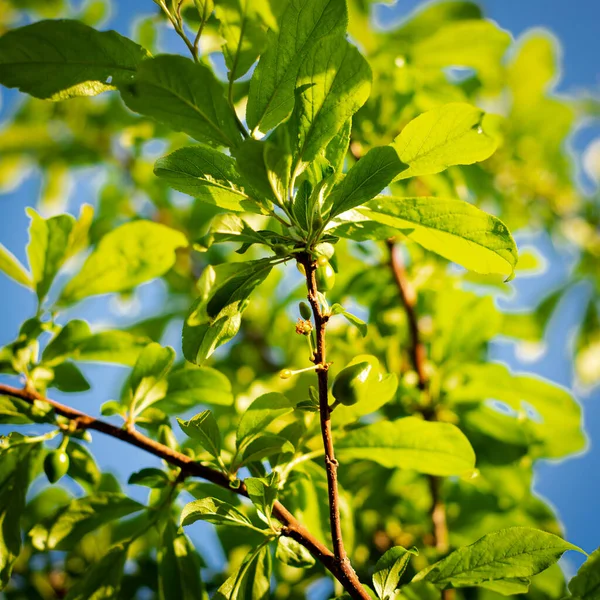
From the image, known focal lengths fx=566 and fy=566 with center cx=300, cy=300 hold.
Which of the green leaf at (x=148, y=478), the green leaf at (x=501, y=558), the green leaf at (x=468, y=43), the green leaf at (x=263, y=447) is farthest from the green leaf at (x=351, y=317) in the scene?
the green leaf at (x=468, y=43)

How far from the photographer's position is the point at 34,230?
1.19 m

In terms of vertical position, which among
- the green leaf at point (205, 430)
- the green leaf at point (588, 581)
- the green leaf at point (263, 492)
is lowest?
the green leaf at point (588, 581)

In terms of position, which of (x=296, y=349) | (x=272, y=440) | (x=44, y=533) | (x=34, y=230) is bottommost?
(x=44, y=533)

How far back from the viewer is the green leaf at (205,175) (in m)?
0.78

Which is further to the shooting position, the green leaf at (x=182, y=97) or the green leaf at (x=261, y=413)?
the green leaf at (x=261, y=413)

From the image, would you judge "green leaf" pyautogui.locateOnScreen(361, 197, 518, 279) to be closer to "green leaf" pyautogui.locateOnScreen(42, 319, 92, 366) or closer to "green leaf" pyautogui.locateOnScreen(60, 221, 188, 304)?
"green leaf" pyautogui.locateOnScreen(60, 221, 188, 304)

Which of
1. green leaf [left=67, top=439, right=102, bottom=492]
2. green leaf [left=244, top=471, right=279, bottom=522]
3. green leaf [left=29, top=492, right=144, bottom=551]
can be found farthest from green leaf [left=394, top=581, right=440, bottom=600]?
green leaf [left=67, top=439, right=102, bottom=492]

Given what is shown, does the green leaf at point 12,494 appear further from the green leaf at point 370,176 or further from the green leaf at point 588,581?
the green leaf at point 588,581

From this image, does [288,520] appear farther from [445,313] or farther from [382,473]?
[445,313]

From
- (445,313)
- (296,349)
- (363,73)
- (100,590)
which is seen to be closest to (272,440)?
(100,590)

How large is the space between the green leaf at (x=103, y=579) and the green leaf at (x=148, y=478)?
0.16 meters

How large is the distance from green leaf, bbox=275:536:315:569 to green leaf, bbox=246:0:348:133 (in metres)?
0.66

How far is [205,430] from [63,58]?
1.93 ft

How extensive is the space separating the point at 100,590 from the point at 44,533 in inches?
6.0
